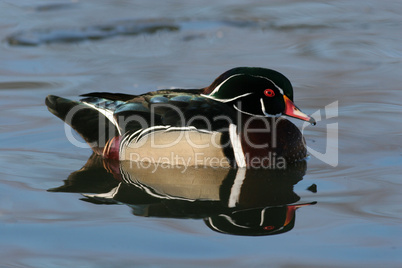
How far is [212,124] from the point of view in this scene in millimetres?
6234

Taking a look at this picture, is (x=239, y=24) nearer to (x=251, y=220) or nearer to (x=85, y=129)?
(x=85, y=129)

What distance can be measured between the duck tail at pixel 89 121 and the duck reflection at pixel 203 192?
0.17 m

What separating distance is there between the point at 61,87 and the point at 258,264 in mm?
4761

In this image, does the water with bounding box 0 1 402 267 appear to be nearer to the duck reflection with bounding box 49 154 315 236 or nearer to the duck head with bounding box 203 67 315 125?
the duck reflection with bounding box 49 154 315 236

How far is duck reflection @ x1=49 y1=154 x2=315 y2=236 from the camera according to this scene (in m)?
5.21

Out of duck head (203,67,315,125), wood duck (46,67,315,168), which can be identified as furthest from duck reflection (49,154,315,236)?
duck head (203,67,315,125)

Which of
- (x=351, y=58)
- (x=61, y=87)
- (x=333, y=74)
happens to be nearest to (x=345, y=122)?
(x=333, y=74)

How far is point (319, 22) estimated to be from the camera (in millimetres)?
11031

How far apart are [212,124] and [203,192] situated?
0.68 m

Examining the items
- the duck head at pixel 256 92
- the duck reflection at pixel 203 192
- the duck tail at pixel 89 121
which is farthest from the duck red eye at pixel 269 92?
the duck tail at pixel 89 121

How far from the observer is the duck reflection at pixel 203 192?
521cm

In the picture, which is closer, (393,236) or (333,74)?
(393,236)

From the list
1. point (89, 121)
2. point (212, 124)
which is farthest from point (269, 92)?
point (89, 121)

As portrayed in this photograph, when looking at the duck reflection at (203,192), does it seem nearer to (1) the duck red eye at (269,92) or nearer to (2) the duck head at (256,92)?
(2) the duck head at (256,92)
